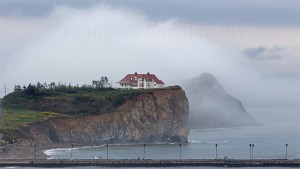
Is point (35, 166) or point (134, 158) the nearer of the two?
point (35, 166)

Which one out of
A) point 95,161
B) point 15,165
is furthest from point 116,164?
point 15,165

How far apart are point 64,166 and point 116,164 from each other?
300 inches

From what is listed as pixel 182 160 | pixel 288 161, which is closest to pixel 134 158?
pixel 182 160

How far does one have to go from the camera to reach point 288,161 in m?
182

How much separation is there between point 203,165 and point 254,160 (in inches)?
300

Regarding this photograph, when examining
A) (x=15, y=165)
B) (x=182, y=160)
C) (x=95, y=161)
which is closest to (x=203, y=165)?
(x=182, y=160)

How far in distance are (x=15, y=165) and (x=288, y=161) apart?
39.7 meters

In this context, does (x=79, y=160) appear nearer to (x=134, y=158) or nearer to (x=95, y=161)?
(x=95, y=161)

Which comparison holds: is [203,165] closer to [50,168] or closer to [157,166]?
[157,166]

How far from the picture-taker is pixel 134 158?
19800 cm

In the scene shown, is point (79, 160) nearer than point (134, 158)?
Yes

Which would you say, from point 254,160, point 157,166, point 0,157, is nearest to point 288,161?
point 254,160

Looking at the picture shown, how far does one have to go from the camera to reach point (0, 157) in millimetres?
192875

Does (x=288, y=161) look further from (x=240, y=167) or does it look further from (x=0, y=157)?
(x=0, y=157)
